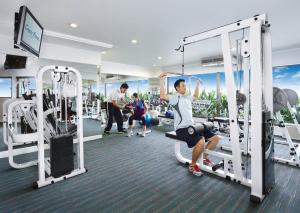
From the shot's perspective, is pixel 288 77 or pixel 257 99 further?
pixel 288 77

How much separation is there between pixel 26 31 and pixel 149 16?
194 cm

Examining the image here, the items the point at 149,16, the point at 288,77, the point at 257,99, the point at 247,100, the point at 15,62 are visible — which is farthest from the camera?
the point at 288,77

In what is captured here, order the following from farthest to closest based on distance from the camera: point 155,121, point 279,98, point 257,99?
point 155,121 < point 279,98 < point 257,99

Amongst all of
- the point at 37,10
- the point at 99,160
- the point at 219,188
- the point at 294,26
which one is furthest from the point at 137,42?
the point at 219,188

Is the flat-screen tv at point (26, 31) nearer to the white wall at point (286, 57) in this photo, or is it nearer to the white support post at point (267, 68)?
the white support post at point (267, 68)

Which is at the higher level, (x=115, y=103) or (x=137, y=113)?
(x=115, y=103)

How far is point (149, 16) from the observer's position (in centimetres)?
325

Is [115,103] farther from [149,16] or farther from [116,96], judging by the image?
[149,16]

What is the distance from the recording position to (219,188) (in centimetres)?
244

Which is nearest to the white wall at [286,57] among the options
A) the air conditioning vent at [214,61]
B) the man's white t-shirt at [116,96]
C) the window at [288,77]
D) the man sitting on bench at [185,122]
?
the window at [288,77]

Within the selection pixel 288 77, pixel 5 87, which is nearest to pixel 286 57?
pixel 288 77

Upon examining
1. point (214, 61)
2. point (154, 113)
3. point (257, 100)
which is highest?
point (214, 61)

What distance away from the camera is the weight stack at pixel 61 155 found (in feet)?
8.36

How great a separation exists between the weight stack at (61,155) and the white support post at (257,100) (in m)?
2.46
